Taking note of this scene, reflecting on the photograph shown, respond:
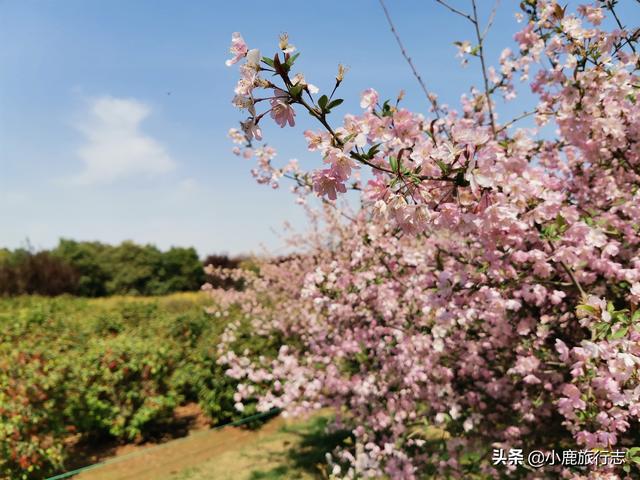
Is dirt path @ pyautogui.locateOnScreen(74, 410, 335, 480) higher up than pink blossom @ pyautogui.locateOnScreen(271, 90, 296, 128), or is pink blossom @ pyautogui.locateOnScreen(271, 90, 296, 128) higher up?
pink blossom @ pyautogui.locateOnScreen(271, 90, 296, 128)

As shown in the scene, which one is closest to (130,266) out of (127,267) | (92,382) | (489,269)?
(127,267)

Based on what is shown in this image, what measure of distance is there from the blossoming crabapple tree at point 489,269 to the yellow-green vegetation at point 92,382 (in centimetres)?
250

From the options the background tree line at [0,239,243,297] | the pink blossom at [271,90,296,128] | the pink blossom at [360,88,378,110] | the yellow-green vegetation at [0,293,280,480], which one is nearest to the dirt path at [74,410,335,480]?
the yellow-green vegetation at [0,293,280,480]

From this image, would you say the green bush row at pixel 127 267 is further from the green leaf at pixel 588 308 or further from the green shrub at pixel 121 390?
the green leaf at pixel 588 308

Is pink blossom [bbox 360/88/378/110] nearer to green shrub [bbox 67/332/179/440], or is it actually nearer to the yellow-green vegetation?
the yellow-green vegetation

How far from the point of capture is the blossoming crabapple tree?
1.61 meters

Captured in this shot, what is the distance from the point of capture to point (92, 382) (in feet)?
23.6

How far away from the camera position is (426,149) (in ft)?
5.41

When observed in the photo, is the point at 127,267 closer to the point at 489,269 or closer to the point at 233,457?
the point at 233,457

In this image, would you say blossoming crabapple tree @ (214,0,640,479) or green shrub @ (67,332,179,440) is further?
green shrub @ (67,332,179,440)

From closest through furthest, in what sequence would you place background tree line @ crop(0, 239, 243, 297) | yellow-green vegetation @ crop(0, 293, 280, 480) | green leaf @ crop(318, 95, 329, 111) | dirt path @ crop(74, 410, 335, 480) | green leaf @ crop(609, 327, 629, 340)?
green leaf @ crop(318, 95, 329, 111) < green leaf @ crop(609, 327, 629, 340) < yellow-green vegetation @ crop(0, 293, 280, 480) < dirt path @ crop(74, 410, 335, 480) < background tree line @ crop(0, 239, 243, 297)

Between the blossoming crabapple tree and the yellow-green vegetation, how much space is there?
250cm

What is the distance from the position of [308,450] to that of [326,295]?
3.82m

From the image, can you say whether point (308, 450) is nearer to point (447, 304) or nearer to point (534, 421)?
point (534, 421)
